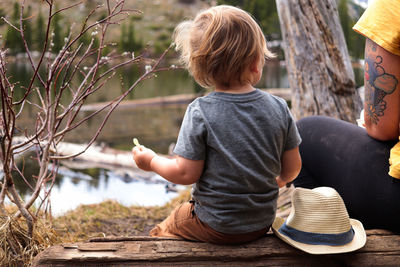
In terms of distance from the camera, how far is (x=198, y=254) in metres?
0.77

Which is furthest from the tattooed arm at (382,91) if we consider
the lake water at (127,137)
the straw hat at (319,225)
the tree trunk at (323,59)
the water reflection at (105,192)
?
the water reflection at (105,192)

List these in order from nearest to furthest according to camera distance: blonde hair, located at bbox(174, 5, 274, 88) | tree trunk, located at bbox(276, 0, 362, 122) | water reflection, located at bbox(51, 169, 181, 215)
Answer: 1. blonde hair, located at bbox(174, 5, 274, 88)
2. tree trunk, located at bbox(276, 0, 362, 122)
3. water reflection, located at bbox(51, 169, 181, 215)

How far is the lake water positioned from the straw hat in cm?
63

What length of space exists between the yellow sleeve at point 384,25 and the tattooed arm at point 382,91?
2cm

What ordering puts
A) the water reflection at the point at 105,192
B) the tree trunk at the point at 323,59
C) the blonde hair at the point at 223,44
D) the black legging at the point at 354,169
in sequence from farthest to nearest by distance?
1. the water reflection at the point at 105,192
2. the tree trunk at the point at 323,59
3. the black legging at the point at 354,169
4. the blonde hair at the point at 223,44

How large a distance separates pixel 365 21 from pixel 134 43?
8.43ft

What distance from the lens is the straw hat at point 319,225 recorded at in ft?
2.57

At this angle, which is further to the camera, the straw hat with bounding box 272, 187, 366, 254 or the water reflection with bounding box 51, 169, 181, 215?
the water reflection with bounding box 51, 169, 181, 215

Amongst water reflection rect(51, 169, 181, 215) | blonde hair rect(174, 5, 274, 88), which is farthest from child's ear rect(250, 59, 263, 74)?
water reflection rect(51, 169, 181, 215)

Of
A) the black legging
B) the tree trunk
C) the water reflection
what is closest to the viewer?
the black legging

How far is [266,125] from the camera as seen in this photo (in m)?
0.76

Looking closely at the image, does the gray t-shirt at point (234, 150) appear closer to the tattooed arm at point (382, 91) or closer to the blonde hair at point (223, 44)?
the blonde hair at point (223, 44)

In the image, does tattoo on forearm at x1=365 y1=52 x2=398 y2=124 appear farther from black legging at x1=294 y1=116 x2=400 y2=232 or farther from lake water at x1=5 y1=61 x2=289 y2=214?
lake water at x1=5 y1=61 x2=289 y2=214

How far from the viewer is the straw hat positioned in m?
0.78
